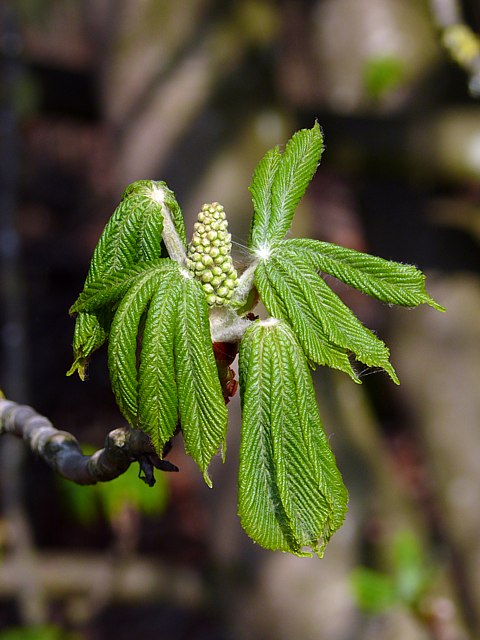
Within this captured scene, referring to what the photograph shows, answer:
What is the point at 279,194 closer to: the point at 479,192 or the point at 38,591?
the point at 38,591

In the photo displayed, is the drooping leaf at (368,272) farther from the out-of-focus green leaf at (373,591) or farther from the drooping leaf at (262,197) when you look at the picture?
the out-of-focus green leaf at (373,591)

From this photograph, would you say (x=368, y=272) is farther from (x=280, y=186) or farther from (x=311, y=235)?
(x=311, y=235)

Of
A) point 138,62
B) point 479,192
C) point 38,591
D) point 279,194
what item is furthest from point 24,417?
point 479,192

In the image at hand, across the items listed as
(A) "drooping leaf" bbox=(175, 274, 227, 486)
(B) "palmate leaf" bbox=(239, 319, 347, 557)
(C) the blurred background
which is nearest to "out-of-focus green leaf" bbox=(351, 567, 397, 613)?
(C) the blurred background

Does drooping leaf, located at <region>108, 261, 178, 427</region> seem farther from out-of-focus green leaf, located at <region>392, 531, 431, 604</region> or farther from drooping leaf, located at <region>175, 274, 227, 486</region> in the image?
out-of-focus green leaf, located at <region>392, 531, 431, 604</region>

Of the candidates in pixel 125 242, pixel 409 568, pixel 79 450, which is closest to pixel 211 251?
pixel 125 242
